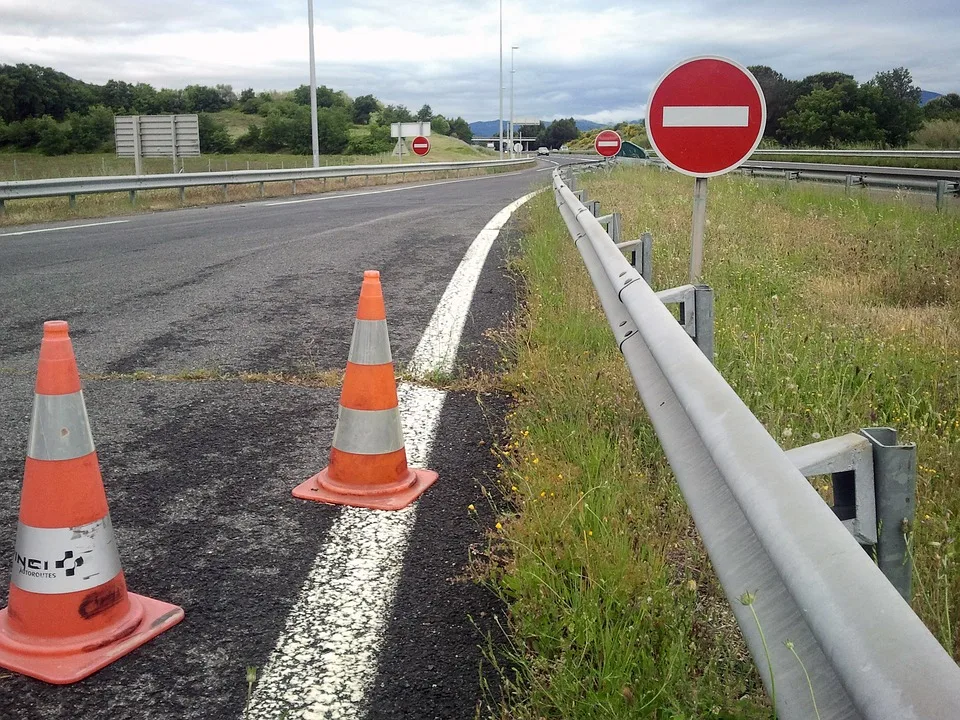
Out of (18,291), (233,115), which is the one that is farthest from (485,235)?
(233,115)

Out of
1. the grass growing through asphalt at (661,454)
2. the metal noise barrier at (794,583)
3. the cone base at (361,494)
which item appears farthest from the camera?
the cone base at (361,494)

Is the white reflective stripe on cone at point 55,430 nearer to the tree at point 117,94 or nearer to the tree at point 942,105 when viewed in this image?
the tree at point 942,105

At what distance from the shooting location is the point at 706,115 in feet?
19.3

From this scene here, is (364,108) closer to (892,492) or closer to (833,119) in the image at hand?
(833,119)

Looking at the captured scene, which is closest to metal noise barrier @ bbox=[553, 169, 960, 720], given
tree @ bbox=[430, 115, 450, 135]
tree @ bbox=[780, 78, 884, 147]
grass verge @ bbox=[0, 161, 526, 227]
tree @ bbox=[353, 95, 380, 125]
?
grass verge @ bbox=[0, 161, 526, 227]

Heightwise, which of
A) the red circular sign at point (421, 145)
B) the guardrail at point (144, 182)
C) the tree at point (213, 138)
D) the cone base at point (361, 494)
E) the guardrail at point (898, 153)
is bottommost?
the cone base at point (361, 494)

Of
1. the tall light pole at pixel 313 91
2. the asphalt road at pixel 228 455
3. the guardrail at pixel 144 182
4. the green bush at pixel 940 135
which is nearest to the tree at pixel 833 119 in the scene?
the green bush at pixel 940 135

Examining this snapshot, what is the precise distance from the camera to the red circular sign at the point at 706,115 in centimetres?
576

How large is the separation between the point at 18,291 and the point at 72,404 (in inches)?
209

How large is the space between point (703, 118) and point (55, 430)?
451cm

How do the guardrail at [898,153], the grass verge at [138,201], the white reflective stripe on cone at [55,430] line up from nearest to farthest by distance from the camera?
the white reflective stripe on cone at [55,430], the grass verge at [138,201], the guardrail at [898,153]

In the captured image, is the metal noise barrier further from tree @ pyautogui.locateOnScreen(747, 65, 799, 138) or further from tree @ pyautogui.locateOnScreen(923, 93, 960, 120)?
tree @ pyautogui.locateOnScreen(747, 65, 799, 138)

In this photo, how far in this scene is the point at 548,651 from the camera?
7.65 feet

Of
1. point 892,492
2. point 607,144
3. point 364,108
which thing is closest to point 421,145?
point 607,144
